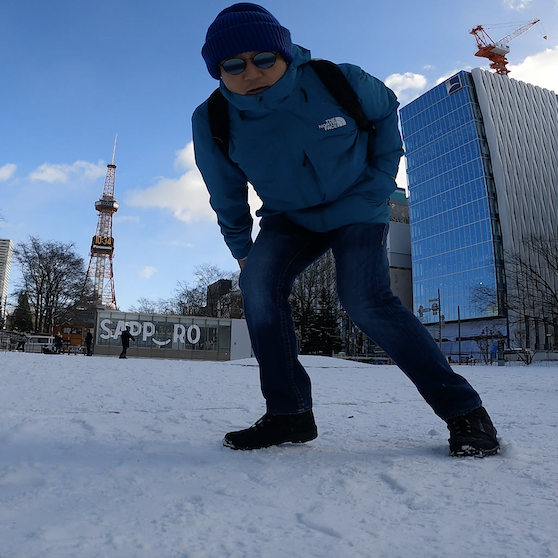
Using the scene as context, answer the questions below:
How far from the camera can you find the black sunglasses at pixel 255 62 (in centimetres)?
161

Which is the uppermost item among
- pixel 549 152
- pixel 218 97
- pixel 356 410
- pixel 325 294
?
pixel 549 152

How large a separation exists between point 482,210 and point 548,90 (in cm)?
2526

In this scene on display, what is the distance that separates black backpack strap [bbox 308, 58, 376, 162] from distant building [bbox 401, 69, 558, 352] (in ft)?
199

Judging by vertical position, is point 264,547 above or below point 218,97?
below

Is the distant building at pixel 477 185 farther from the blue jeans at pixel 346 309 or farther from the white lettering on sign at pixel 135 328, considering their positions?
the blue jeans at pixel 346 309

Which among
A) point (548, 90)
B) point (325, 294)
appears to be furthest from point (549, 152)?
point (325, 294)

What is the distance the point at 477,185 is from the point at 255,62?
2664 inches

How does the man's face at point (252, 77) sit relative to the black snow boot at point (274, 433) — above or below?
above

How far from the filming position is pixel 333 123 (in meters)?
1.77

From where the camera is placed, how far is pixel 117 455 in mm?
1553

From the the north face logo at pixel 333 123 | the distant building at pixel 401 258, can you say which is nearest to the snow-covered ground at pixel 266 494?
the the north face logo at pixel 333 123

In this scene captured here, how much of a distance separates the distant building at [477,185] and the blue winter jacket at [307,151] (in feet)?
198

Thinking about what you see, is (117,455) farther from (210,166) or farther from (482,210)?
(482,210)

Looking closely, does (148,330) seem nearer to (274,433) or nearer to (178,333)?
(178,333)
